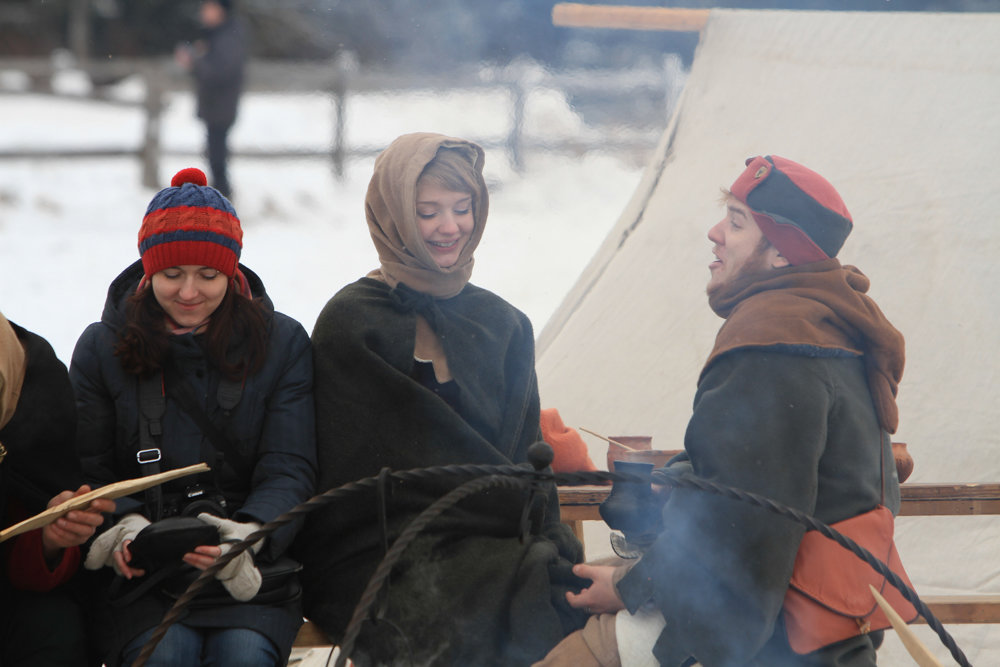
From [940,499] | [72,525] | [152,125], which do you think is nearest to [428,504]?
[72,525]

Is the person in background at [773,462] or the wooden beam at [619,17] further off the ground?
the wooden beam at [619,17]

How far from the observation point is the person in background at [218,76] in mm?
6121

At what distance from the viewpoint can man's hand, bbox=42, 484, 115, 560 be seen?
1.34 meters

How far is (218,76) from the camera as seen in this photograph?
6.40m

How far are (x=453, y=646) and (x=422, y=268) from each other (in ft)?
2.16

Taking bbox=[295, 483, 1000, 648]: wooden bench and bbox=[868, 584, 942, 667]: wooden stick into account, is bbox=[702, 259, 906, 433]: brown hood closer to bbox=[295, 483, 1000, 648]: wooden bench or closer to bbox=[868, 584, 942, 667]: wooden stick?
bbox=[868, 584, 942, 667]: wooden stick

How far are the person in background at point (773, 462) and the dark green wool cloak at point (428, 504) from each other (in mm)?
116

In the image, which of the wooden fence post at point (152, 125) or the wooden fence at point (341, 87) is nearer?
the wooden fence at point (341, 87)

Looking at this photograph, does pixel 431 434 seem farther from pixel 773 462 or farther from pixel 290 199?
pixel 290 199

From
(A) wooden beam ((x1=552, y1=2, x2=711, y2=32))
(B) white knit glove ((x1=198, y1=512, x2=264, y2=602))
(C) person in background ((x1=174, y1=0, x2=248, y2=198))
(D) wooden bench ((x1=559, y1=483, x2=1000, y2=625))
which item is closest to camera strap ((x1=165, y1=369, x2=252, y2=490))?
(B) white knit glove ((x1=198, y1=512, x2=264, y2=602))

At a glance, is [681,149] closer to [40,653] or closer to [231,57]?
[40,653]

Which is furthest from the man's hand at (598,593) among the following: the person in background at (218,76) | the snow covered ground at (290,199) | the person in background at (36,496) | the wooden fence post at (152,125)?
the wooden fence post at (152,125)

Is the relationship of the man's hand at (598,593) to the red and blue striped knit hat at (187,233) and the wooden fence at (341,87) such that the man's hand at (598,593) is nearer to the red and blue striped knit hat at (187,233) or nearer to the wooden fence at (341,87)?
the red and blue striped knit hat at (187,233)

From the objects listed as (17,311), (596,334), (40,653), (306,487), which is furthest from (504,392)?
(17,311)
